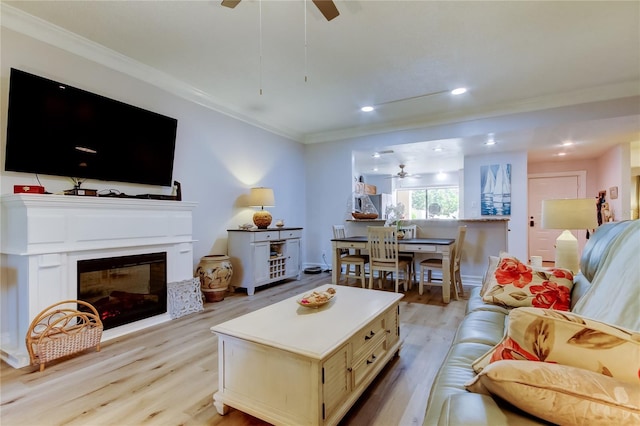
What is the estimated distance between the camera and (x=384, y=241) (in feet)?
13.3

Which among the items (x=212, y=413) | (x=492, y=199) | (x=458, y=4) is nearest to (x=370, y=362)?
(x=212, y=413)

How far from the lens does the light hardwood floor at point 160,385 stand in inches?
63.4

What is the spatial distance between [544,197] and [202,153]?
7131 mm

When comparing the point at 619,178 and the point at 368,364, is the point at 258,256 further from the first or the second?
the point at 619,178

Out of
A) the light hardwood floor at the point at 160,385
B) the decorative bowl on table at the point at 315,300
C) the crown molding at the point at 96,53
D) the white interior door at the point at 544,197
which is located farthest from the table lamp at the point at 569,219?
the white interior door at the point at 544,197

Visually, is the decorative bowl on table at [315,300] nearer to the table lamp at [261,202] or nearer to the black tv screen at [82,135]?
the black tv screen at [82,135]

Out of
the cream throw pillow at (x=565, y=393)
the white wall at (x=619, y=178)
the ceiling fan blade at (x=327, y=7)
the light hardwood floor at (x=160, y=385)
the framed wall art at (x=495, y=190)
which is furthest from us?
the framed wall art at (x=495, y=190)

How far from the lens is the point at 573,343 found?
2.71 feet

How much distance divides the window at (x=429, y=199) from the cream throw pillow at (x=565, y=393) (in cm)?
879

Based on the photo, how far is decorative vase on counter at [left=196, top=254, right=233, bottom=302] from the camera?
145 inches

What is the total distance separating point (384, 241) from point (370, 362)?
2.30m

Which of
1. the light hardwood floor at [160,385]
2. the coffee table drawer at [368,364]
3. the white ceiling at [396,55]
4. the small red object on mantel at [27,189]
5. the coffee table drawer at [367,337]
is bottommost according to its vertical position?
the light hardwood floor at [160,385]

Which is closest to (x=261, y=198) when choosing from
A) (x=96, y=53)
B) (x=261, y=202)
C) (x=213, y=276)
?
(x=261, y=202)

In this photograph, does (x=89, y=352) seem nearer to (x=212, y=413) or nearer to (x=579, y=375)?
(x=212, y=413)
